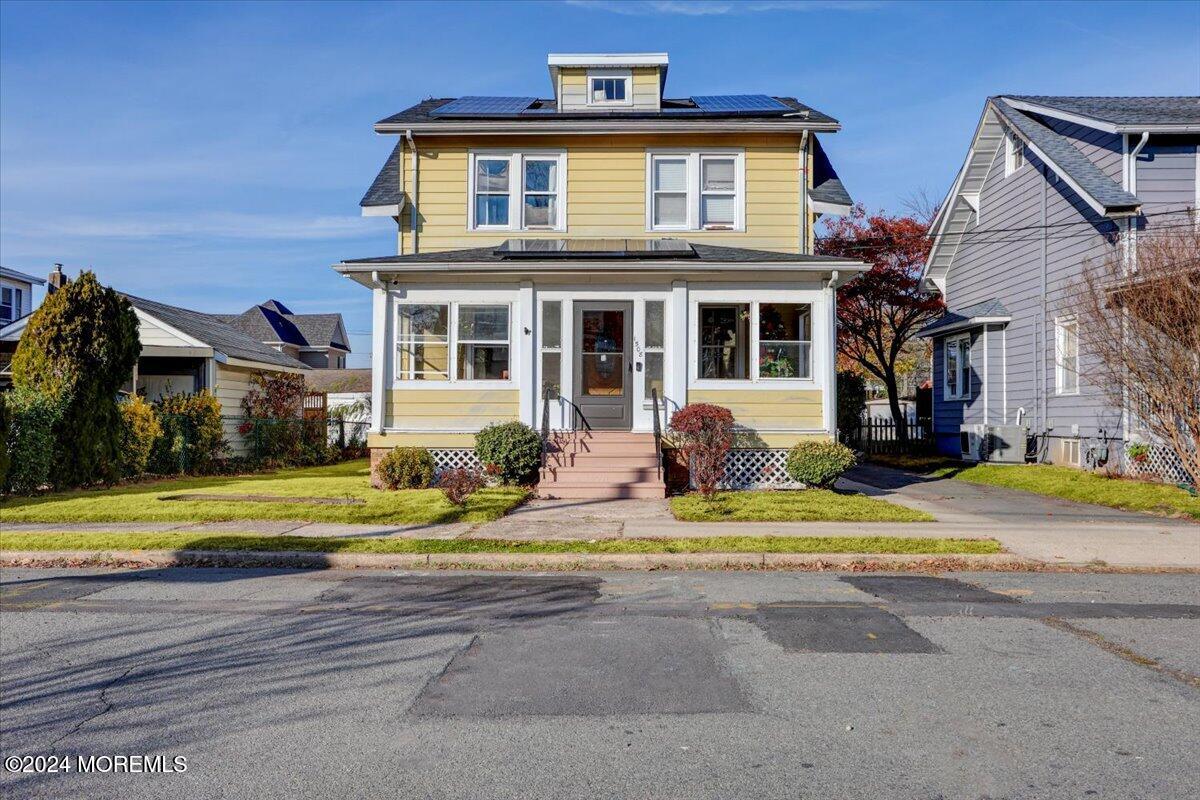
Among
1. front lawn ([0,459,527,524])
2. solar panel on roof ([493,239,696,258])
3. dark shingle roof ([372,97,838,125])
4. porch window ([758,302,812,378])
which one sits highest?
dark shingle roof ([372,97,838,125])

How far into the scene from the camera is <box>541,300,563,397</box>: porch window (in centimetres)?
1627

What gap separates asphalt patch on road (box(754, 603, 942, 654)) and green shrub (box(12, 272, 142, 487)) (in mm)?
14328

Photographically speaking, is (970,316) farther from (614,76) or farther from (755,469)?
(614,76)

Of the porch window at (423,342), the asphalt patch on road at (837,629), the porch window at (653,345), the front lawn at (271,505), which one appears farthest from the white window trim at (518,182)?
the asphalt patch on road at (837,629)

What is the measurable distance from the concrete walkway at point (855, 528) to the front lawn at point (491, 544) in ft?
1.38

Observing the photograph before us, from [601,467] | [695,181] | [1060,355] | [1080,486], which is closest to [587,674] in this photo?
[601,467]

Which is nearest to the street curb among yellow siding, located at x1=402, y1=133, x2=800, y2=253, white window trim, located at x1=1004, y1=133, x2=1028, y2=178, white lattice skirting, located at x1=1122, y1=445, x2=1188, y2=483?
white lattice skirting, located at x1=1122, y1=445, x2=1188, y2=483

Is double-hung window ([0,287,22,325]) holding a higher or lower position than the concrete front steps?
higher

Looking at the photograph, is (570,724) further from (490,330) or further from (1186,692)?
(490,330)

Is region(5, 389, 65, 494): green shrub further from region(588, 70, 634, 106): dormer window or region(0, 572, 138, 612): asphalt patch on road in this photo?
region(588, 70, 634, 106): dormer window

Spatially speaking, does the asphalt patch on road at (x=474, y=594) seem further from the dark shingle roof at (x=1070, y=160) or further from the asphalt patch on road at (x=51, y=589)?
the dark shingle roof at (x=1070, y=160)

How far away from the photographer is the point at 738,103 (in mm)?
19016

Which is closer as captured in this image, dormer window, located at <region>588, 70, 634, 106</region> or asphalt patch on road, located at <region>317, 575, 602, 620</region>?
asphalt patch on road, located at <region>317, 575, 602, 620</region>

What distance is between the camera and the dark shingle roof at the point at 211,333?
22172 mm
